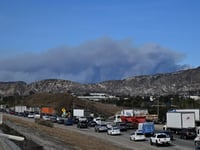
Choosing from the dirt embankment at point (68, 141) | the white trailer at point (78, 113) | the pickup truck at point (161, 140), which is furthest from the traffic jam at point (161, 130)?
the white trailer at point (78, 113)

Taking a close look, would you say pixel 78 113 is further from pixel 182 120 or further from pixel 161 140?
pixel 161 140

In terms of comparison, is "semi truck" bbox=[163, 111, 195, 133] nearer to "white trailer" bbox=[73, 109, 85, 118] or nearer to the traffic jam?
the traffic jam

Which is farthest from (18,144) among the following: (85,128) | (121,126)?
(85,128)

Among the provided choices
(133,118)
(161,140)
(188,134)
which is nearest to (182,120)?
(188,134)

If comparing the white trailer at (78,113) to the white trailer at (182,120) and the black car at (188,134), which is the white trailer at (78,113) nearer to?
the white trailer at (182,120)

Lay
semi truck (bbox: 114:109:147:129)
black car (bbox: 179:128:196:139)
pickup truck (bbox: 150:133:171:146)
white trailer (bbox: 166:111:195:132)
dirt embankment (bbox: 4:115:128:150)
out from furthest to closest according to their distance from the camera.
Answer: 1. semi truck (bbox: 114:109:147:129)
2. white trailer (bbox: 166:111:195:132)
3. black car (bbox: 179:128:196:139)
4. pickup truck (bbox: 150:133:171:146)
5. dirt embankment (bbox: 4:115:128:150)

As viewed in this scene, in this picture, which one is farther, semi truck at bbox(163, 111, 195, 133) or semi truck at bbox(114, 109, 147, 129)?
semi truck at bbox(114, 109, 147, 129)

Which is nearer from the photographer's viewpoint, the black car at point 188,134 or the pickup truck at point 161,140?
the pickup truck at point 161,140

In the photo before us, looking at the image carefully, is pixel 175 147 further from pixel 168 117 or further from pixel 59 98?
pixel 59 98

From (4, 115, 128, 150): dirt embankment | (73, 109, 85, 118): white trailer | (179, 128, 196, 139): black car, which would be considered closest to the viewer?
(4, 115, 128, 150): dirt embankment

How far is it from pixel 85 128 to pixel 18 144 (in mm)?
49267

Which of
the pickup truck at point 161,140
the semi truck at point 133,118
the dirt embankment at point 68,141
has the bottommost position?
the dirt embankment at point 68,141

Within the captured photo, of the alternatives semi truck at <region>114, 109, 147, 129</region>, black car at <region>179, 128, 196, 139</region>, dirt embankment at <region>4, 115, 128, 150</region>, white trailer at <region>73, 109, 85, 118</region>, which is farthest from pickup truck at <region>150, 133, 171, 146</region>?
white trailer at <region>73, 109, 85, 118</region>

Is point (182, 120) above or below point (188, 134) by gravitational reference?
above
